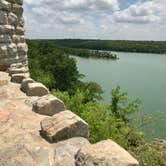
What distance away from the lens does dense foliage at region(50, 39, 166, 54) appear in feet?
454

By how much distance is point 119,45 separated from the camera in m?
148

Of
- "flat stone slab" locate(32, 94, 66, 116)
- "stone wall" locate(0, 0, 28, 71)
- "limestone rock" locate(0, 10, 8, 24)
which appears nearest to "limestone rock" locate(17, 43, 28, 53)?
"stone wall" locate(0, 0, 28, 71)

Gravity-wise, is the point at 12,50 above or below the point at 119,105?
above

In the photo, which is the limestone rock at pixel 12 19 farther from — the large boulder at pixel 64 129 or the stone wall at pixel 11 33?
the large boulder at pixel 64 129

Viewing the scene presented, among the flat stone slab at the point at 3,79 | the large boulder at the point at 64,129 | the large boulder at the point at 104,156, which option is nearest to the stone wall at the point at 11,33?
the flat stone slab at the point at 3,79

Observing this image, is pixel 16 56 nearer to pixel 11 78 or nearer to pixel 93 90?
pixel 11 78

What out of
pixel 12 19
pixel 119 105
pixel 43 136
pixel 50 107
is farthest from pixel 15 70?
pixel 119 105

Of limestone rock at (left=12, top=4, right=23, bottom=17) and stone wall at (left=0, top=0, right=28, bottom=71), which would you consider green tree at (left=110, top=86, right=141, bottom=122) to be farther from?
limestone rock at (left=12, top=4, right=23, bottom=17)

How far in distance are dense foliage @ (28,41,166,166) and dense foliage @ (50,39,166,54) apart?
99.8 m

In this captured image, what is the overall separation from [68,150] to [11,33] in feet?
13.8

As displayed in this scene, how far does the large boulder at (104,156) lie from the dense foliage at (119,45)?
135366mm

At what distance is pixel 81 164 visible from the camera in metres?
2.93

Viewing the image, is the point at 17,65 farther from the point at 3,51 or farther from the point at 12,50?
the point at 3,51

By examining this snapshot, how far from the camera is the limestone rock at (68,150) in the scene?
10.3 feet
